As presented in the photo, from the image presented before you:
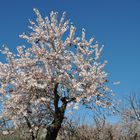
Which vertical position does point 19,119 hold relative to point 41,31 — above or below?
below

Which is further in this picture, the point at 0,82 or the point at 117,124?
the point at 117,124

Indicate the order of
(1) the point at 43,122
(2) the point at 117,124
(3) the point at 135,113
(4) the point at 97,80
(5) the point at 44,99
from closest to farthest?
1. (5) the point at 44,99
2. (4) the point at 97,80
3. (1) the point at 43,122
4. (3) the point at 135,113
5. (2) the point at 117,124

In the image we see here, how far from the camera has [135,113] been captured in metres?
50.5

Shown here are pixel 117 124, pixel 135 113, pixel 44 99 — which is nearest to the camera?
pixel 44 99

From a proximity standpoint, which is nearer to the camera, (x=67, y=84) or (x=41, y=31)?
(x=67, y=84)

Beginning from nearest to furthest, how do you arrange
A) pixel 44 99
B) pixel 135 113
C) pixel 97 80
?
1. pixel 44 99
2. pixel 97 80
3. pixel 135 113

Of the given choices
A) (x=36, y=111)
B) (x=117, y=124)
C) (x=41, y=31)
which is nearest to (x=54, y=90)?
(x=36, y=111)

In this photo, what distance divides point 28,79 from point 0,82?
197 cm

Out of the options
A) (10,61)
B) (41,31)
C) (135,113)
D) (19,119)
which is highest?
(135,113)

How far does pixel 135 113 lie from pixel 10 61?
32.0 m

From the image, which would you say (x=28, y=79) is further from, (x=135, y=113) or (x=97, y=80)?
(x=135, y=113)

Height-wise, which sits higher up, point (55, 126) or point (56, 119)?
point (56, 119)

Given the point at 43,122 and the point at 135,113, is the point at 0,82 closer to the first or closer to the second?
the point at 43,122

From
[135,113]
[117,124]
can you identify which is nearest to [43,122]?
[135,113]
